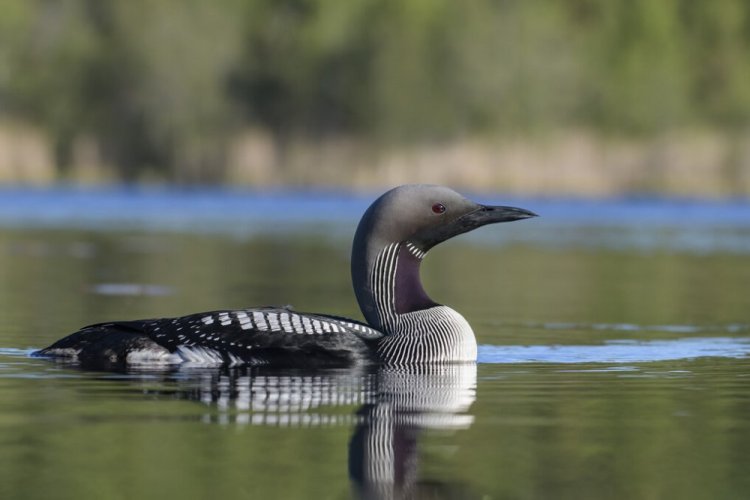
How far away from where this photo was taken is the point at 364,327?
7.26m

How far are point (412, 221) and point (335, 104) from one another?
35000 mm

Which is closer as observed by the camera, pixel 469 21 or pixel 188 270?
pixel 188 270

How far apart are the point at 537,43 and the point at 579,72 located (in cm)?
167

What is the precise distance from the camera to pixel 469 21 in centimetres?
4278

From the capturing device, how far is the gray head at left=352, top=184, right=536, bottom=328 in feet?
24.1

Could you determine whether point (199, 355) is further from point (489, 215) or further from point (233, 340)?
point (489, 215)

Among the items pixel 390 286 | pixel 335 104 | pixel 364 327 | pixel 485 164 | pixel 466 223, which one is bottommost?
pixel 364 327

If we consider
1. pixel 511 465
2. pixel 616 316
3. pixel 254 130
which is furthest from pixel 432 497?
pixel 254 130

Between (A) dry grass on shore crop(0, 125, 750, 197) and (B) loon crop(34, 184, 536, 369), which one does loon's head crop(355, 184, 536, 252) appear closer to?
(B) loon crop(34, 184, 536, 369)

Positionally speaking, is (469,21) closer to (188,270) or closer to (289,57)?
(289,57)

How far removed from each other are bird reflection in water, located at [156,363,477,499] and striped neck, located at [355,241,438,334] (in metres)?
0.35

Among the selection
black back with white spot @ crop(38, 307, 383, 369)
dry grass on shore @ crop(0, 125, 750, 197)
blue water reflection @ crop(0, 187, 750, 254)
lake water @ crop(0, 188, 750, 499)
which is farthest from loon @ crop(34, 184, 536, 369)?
dry grass on shore @ crop(0, 125, 750, 197)

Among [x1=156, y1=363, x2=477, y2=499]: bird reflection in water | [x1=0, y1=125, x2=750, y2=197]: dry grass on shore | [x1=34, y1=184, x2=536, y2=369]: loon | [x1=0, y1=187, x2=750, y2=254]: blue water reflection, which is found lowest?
[x1=156, y1=363, x2=477, y2=499]: bird reflection in water

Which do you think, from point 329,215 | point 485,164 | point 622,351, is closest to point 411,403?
point 622,351
